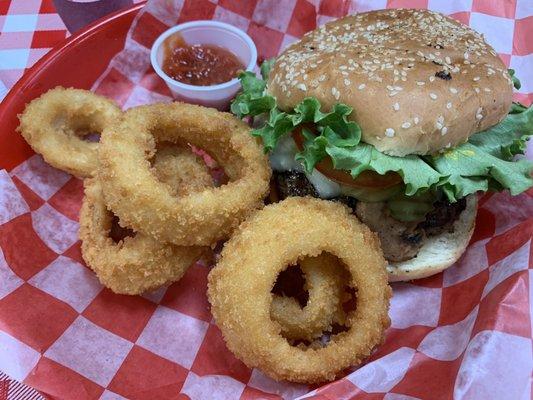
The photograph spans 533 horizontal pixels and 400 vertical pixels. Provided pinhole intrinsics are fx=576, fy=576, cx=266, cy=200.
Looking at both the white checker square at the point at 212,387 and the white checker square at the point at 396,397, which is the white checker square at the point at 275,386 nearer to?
the white checker square at the point at 212,387

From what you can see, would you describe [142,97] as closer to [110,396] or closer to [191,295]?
[191,295]

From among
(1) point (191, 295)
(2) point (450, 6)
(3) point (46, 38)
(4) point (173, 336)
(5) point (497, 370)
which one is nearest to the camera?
(5) point (497, 370)

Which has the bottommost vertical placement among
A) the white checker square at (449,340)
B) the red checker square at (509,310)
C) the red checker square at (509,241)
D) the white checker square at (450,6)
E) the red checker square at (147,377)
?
the red checker square at (147,377)

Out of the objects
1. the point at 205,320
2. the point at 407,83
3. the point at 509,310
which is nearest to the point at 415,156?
the point at 407,83

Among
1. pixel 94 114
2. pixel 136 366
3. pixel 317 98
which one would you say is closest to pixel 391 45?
pixel 317 98

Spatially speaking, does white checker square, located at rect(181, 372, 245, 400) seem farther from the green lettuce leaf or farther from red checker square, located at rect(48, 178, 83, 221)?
red checker square, located at rect(48, 178, 83, 221)

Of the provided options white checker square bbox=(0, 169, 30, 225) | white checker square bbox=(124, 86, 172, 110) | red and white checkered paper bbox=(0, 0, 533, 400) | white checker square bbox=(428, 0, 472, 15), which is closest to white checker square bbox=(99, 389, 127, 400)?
red and white checkered paper bbox=(0, 0, 533, 400)

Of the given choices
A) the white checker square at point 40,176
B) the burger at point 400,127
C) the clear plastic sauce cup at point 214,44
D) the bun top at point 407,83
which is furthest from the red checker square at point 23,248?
the bun top at point 407,83
